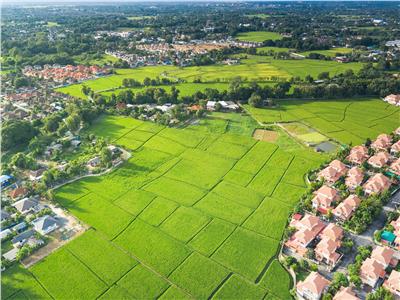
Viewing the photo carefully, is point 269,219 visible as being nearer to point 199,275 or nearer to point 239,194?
point 239,194

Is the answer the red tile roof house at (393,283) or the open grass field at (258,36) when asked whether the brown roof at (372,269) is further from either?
the open grass field at (258,36)

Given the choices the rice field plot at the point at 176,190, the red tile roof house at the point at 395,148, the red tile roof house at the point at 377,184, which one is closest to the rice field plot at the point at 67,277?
the rice field plot at the point at 176,190

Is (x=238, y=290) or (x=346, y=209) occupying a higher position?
(x=346, y=209)

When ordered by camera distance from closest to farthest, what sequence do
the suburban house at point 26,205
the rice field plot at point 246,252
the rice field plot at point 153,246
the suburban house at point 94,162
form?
the rice field plot at point 246,252 < the rice field plot at point 153,246 < the suburban house at point 26,205 < the suburban house at point 94,162

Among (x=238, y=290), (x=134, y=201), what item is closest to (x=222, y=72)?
(x=134, y=201)

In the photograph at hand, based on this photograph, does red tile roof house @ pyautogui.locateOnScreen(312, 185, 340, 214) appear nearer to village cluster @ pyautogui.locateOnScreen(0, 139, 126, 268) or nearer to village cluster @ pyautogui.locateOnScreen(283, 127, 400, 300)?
village cluster @ pyautogui.locateOnScreen(283, 127, 400, 300)

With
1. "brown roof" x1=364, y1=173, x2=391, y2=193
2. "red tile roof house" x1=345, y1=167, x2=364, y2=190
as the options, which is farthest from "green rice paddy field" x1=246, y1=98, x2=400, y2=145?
"brown roof" x1=364, y1=173, x2=391, y2=193
